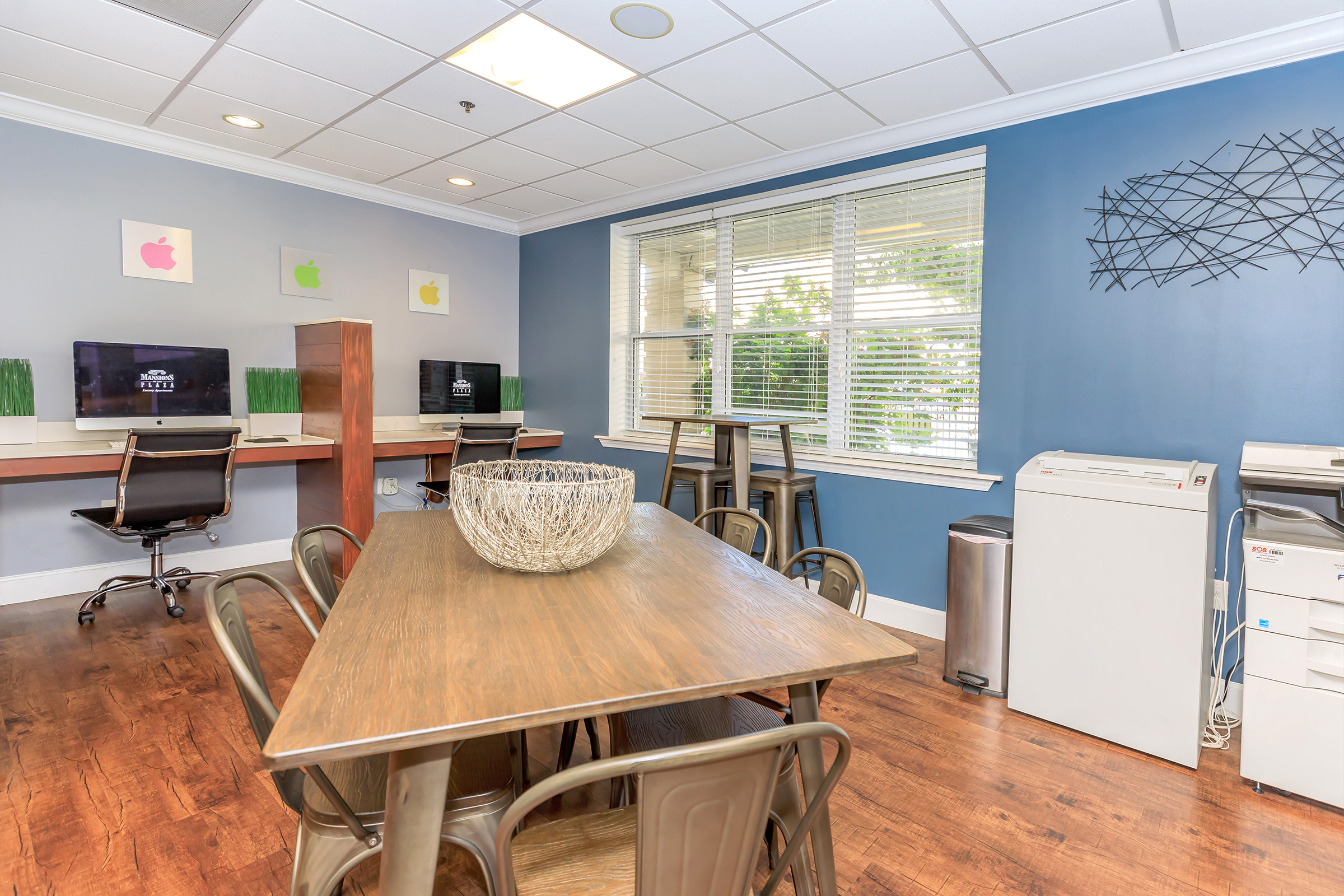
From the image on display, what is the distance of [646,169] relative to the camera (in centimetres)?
407

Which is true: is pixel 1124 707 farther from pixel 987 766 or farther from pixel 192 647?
pixel 192 647

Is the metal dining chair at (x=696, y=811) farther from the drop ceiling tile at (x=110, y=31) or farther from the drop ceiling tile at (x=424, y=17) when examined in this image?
the drop ceiling tile at (x=110, y=31)

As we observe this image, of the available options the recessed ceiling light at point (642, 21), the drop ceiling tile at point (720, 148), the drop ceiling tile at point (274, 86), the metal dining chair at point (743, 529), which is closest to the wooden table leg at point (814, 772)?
the metal dining chair at point (743, 529)

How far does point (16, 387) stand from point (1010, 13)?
4.78 meters

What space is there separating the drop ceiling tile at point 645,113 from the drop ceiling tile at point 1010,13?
1.20 m

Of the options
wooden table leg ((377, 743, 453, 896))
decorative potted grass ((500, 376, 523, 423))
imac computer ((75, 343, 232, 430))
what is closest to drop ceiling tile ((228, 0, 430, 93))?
imac computer ((75, 343, 232, 430))

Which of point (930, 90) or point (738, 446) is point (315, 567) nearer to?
point (738, 446)

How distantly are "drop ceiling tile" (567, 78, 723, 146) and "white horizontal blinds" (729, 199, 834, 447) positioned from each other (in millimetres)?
812

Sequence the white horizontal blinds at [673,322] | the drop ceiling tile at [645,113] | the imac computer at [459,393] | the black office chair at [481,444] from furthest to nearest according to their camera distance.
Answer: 1. the imac computer at [459,393]
2. the white horizontal blinds at [673,322]
3. the black office chair at [481,444]
4. the drop ceiling tile at [645,113]

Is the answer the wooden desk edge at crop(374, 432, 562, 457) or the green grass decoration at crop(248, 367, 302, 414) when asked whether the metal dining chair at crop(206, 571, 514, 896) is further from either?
the green grass decoration at crop(248, 367, 302, 414)

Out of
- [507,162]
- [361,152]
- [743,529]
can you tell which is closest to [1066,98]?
[743,529]

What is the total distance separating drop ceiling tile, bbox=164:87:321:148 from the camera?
323 centimetres

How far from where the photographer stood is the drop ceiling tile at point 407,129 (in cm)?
331

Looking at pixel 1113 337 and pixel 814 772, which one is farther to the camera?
pixel 1113 337
